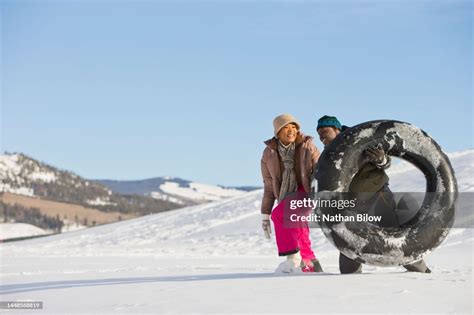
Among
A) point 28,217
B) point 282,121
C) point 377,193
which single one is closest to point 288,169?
point 282,121

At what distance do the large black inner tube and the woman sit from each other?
602 millimetres

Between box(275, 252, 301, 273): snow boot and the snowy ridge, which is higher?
the snowy ridge

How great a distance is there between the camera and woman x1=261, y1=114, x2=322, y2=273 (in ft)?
21.2

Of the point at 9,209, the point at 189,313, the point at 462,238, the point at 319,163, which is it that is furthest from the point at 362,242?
the point at 9,209

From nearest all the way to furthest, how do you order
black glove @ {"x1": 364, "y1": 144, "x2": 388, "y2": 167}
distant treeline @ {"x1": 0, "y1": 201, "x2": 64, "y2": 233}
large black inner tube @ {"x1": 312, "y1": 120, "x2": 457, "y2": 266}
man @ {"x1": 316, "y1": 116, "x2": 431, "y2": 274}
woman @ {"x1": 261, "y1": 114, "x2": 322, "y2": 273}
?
large black inner tube @ {"x1": 312, "y1": 120, "x2": 457, "y2": 266} → black glove @ {"x1": 364, "y1": 144, "x2": 388, "y2": 167} → man @ {"x1": 316, "y1": 116, "x2": 431, "y2": 274} → woman @ {"x1": 261, "y1": 114, "x2": 322, "y2": 273} → distant treeline @ {"x1": 0, "y1": 201, "x2": 64, "y2": 233}

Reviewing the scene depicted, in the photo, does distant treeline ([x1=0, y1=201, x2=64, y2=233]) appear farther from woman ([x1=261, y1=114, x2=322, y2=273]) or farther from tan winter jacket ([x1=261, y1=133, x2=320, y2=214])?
woman ([x1=261, y1=114, x2=322, y2=273])

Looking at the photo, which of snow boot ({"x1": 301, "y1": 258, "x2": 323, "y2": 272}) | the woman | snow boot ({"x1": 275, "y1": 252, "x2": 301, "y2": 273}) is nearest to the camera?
snow boot ({"x1": 275, "y1": 252, "x2": 301, "y2": 273})

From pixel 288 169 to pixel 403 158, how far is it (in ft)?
3.74

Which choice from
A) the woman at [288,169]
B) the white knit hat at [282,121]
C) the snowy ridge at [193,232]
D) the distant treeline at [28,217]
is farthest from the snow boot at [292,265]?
the distant treeline at [28,217]

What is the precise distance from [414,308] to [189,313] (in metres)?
1.42

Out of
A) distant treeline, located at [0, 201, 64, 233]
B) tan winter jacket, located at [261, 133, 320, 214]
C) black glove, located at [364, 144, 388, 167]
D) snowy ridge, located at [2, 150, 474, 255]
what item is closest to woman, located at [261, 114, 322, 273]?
tan winter jacket, located at [261, 133, 320, 214]

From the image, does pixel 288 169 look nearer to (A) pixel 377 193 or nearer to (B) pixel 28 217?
(A) pixel 377 193

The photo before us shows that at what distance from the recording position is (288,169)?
6.52m

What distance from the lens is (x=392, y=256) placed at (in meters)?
5.67
